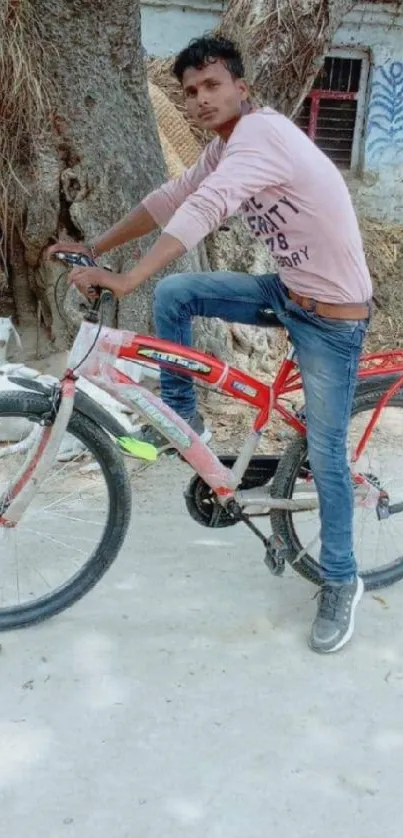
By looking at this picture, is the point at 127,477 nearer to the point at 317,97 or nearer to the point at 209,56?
the point at 209,56

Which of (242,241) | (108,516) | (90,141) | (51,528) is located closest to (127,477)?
(108,516)

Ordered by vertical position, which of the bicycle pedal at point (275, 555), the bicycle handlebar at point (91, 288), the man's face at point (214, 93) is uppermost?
the man's face at point (214, 93)

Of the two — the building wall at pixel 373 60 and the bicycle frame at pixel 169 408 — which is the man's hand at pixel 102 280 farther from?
the building wall at pixel 373 60

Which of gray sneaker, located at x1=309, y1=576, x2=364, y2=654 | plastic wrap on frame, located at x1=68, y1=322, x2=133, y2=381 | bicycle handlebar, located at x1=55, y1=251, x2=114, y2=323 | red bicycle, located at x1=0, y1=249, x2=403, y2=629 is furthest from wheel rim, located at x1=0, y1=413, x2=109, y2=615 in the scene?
gray sneaker, located at x1=309, y1=576, x2=364, y2=654

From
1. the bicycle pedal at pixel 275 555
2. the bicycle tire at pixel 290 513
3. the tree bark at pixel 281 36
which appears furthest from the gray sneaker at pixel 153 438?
the tree bark at pixel 281 36

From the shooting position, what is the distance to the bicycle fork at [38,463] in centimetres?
267

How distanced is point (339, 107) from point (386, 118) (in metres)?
0.46

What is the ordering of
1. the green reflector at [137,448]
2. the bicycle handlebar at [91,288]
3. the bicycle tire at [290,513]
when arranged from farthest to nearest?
the bicycle tire at [290,513] < the green reflector at [137,448] < the bicycle handlebar at [91,288]

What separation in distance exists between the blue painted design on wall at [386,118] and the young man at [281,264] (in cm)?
590

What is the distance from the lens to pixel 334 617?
9.89 feet

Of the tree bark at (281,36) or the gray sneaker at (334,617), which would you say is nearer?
the gray sneaker at (334,617)

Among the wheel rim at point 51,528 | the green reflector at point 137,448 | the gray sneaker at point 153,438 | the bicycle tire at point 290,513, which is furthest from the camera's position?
the wheel rim at point 51,528

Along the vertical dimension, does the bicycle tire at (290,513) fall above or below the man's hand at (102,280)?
below

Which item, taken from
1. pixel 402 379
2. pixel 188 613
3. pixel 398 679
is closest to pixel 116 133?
pixel 402 379
